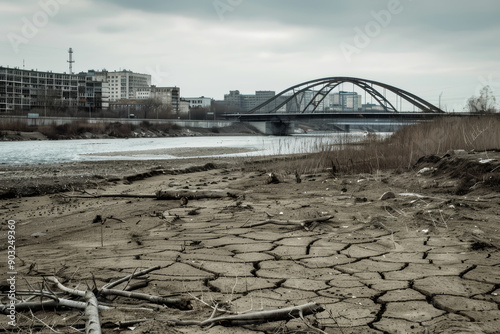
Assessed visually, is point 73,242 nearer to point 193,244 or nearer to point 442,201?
point 193,244

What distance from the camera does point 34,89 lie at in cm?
14400

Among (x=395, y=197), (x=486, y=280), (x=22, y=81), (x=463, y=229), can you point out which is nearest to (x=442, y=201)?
(x=395, y=197)

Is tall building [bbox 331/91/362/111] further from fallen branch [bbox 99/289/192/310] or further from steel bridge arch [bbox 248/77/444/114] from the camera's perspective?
fallen branch [bbox 99/289/192/310]

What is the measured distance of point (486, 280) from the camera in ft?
13.1

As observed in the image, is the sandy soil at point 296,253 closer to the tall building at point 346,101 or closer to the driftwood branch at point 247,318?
the driftwood branch at point 247,318

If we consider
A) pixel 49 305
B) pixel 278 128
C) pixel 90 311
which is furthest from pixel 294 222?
pixel 278 128

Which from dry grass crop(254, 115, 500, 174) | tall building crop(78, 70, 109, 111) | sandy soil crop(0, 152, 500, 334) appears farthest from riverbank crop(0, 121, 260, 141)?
tall building crop(78, 70, 109, 111)

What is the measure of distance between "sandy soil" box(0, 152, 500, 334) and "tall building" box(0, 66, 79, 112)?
12393cm

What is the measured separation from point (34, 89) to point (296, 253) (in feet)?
497

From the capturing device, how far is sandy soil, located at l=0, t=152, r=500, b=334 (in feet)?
10.6

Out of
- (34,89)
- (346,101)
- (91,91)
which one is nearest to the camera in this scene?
(346,101)

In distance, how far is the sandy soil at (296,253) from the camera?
10.6 ft

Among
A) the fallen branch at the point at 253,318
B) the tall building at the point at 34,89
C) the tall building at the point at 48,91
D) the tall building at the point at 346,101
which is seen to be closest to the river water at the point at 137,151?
the fallen branch at the point at 253,318

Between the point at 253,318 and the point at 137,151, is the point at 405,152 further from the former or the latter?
the point at 137,151
